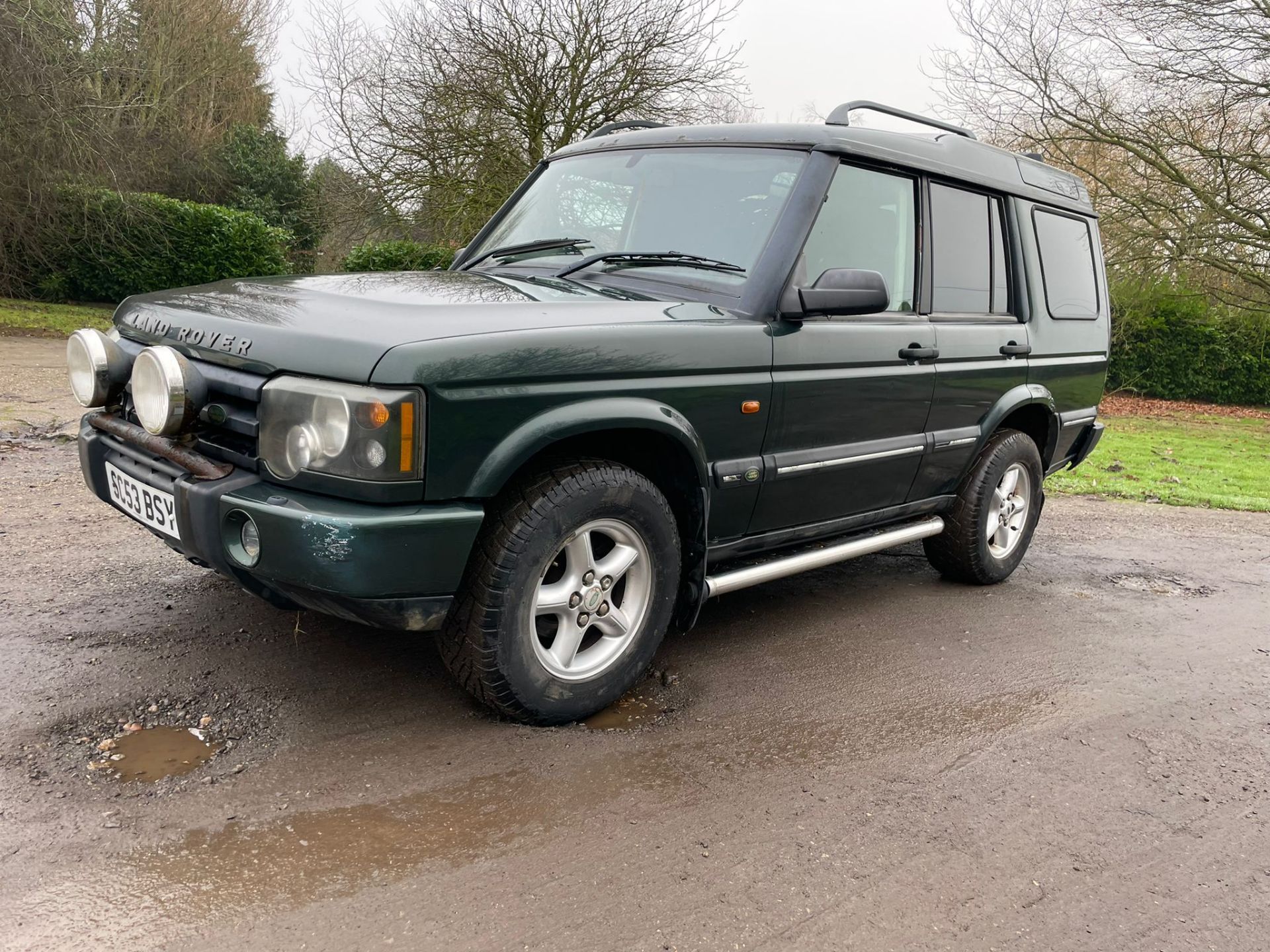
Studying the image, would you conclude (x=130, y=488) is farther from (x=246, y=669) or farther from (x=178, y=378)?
(x=246, y=669)

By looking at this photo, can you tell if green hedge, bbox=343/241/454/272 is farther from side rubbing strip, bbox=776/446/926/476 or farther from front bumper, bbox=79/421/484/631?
front bumper, bbox=79/421/484/631

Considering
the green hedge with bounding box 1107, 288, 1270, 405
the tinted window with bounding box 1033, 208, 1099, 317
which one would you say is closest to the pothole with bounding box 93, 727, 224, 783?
the tinted window with bounding box 1033, 208, 1099, 317

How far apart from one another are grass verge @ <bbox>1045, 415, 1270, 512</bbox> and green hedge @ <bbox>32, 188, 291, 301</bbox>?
16.6m

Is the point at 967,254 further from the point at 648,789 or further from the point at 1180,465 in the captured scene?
the point at 1180,465

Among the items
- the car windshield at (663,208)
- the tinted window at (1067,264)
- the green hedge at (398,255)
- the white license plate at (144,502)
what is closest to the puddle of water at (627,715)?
the white license plate at (144,502)

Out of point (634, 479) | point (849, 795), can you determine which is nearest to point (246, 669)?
point (634, 479)

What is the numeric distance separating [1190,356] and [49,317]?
22.7m

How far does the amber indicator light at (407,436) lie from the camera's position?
2.50 meters

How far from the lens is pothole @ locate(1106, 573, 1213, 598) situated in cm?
532

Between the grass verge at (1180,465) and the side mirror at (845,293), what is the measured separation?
613 centimetres

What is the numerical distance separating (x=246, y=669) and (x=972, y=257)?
3.53 m

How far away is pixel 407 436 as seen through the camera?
2512 millimetres

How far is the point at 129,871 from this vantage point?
Result: 7.22 feet

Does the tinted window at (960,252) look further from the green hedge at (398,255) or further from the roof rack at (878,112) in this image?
the green hedge at (398,255)
